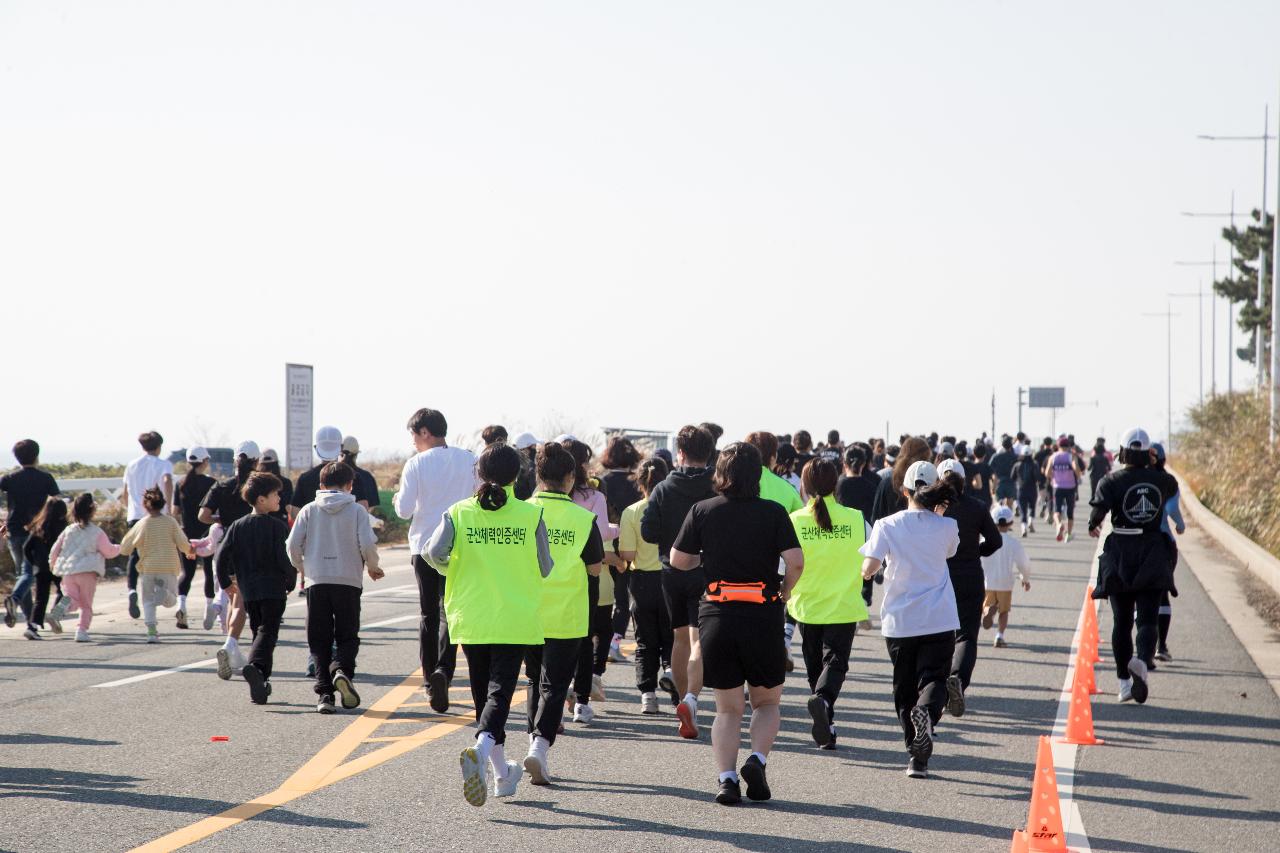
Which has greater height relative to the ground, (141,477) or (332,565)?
(141,477)

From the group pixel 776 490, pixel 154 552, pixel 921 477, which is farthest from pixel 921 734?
pixel 154 552

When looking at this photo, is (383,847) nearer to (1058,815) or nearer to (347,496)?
(1058,815)

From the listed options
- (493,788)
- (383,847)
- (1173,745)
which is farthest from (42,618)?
(1173,745)

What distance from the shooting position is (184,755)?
867cm

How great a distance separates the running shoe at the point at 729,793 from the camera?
296 inches

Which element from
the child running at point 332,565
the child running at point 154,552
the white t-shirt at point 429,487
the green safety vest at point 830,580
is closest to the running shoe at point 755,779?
the green safety vest at point 830,580

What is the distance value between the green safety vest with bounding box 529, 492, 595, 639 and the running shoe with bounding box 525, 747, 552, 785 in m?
0.61

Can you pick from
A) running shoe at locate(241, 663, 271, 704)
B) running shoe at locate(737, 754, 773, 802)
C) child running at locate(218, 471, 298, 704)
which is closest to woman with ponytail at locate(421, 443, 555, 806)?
running shoe at locate(737, 754, 773, 802)

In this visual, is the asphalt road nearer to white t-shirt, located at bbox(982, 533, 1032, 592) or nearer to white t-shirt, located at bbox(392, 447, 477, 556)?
white t-shirt, located at bbox(982, 533, 1032, 592)

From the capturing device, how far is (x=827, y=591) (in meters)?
9.16

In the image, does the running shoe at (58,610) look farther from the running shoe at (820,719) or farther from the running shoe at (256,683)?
the running shoe at (820,719)

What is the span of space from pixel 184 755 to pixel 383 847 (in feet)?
8.43

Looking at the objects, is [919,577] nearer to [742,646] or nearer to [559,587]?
[742,646]

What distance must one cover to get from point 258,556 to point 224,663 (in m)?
1.11
